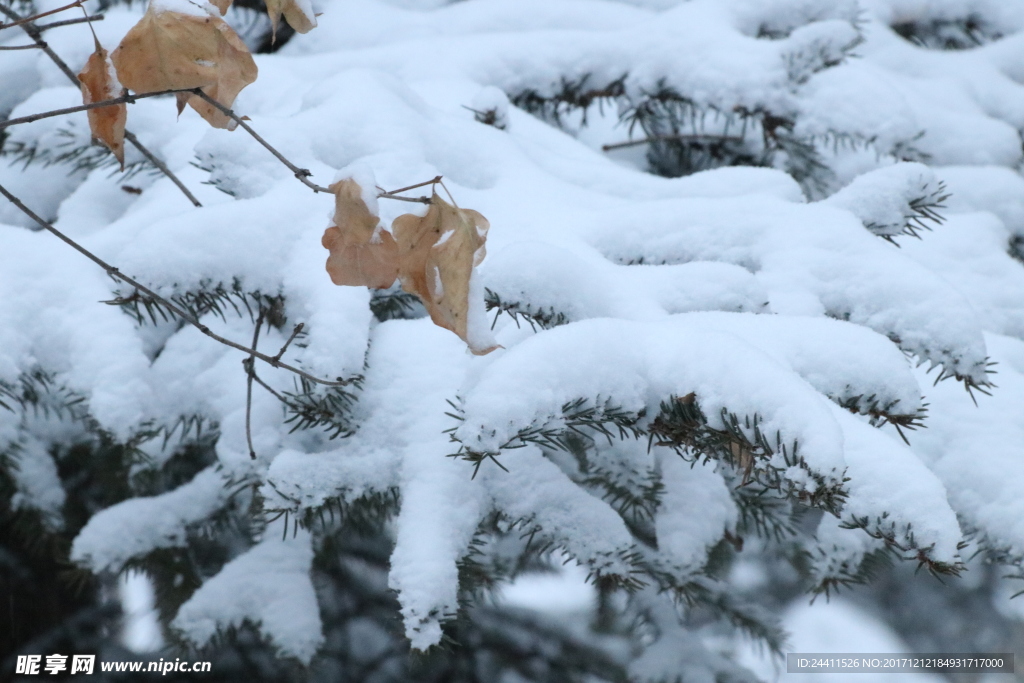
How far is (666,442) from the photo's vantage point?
0.79 m

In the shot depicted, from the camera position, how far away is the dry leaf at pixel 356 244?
0.61 m

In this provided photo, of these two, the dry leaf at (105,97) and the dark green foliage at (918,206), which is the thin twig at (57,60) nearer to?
the dry leaf at (105,97)

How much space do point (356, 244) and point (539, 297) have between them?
271mm

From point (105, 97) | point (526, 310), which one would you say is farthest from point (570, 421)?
point (105, 97)

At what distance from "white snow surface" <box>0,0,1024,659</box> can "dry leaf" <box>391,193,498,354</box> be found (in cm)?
3

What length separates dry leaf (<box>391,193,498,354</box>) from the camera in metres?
0.61

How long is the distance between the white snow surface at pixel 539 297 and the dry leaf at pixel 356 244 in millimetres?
40

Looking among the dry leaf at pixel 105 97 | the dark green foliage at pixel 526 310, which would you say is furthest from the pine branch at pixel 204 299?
the dark green foliage at pixel 526 310

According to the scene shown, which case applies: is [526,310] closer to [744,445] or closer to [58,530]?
[744,445]

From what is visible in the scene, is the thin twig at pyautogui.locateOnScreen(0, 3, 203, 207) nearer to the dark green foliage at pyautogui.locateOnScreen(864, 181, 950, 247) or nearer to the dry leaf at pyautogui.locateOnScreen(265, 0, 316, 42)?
the dry leaf at pyautogui.locateOnScreen(265, 0, 316, 42)

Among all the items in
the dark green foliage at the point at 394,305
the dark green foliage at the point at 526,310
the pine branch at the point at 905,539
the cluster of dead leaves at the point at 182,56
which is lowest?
the dark green foliage at the point at 394,305

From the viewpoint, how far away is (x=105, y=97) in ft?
2.25

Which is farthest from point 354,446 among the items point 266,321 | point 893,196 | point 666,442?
point 893,196

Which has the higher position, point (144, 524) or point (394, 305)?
point (394, 305)
